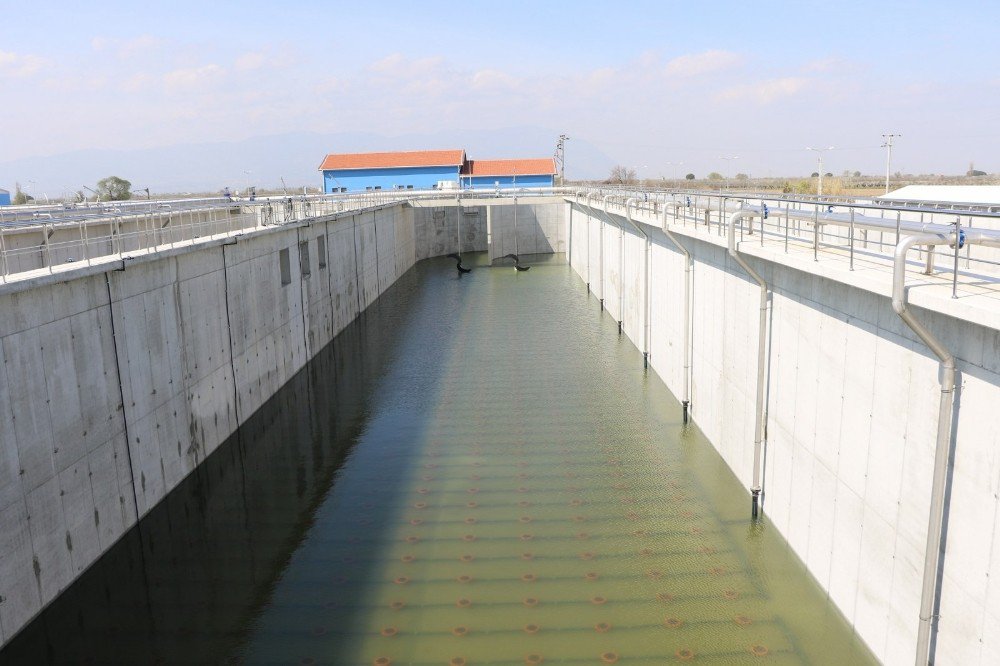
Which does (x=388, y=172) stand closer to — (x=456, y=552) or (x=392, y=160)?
(x=392, y=160)

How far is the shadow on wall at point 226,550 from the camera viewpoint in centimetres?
1019

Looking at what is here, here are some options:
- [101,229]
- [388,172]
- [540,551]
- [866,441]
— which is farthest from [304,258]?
[388,172]

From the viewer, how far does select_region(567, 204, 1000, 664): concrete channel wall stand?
6742 mm

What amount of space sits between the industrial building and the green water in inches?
2380

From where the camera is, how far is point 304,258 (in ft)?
86.9

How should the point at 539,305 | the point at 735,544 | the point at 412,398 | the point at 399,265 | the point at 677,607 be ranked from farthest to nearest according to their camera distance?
1. the point at 399,265
2. the point at 539,305
3. the point at 412,398
4. the point at 735,544
5. the point at 677,607

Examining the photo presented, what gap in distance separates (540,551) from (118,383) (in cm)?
711

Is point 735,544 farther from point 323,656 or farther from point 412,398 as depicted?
point 412,398

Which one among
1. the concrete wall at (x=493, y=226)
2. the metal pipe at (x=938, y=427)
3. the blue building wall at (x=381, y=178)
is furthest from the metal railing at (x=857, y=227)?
the blue building wall at (x=381, y=178)

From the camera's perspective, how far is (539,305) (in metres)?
36.4

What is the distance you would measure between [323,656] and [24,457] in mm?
4508

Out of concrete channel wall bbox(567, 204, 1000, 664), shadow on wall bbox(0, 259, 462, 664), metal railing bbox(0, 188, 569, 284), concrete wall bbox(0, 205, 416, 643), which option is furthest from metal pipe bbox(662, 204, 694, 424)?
metal railing bbox(0, 188, 569, 284)

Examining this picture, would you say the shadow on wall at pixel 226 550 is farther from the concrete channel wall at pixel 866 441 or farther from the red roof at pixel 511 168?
the red roof at pixel 511 168

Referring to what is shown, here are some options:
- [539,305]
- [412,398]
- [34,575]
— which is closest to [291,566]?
[34,575]
